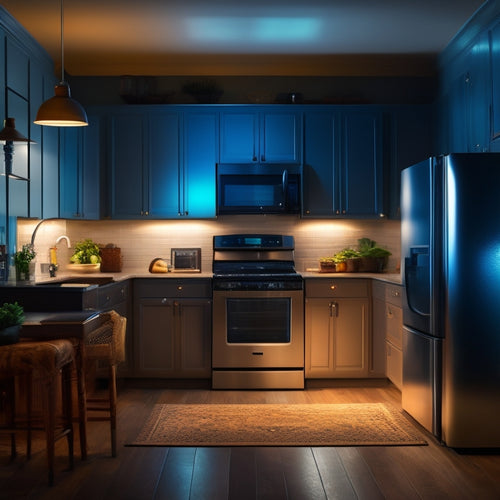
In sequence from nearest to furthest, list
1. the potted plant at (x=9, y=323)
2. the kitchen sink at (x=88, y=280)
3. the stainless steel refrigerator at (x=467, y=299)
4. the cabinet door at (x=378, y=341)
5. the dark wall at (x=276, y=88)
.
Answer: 1. the potted plant at (x=9, y=323)
2. the stainless steel refrigerator at (x=467, y=299)
3. the kitchen sink at (x=88, y=280)
4. the cabinet door at (x=378, y=341)
5. the dark wall at (x=276, y=88)

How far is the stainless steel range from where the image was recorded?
16.7 ft

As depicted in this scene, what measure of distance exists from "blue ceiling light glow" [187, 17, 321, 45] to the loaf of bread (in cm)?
194

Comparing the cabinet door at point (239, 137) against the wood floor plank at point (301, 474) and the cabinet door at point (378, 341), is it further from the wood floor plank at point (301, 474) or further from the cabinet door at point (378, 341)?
the wood floor plank at point (301, 474)

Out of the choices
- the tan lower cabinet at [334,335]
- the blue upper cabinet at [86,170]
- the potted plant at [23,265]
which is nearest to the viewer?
the potted plant at [23,265]

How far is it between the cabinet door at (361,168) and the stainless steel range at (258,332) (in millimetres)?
926

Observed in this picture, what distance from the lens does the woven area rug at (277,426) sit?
12.1ft

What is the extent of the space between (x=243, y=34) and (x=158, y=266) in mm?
2097

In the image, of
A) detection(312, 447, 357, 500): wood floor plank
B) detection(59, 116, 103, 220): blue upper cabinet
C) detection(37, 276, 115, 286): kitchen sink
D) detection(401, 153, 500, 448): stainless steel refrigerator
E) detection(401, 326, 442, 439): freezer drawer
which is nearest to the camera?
detection(312, 447, 357, 500): wood floor plank

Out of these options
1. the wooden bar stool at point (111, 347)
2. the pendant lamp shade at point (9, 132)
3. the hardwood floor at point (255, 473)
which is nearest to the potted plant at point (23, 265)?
the pendant lamp shade at point (9, 132)

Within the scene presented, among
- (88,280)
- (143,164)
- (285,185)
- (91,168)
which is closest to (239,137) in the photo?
(285,185)

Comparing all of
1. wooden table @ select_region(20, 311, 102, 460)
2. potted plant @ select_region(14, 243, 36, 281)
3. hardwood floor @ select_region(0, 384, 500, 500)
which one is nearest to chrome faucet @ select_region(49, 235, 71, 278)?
potted plant @ select_region(14, 243, 36, 281)

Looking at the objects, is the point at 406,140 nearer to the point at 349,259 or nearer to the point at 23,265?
the point at 349,259

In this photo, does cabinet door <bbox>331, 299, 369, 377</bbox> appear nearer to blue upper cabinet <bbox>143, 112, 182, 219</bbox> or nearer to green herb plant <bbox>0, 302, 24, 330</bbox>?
blue upper cabinet <bbox>143, 112, 182, 219</bbox>

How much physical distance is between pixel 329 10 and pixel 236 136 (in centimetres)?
144
